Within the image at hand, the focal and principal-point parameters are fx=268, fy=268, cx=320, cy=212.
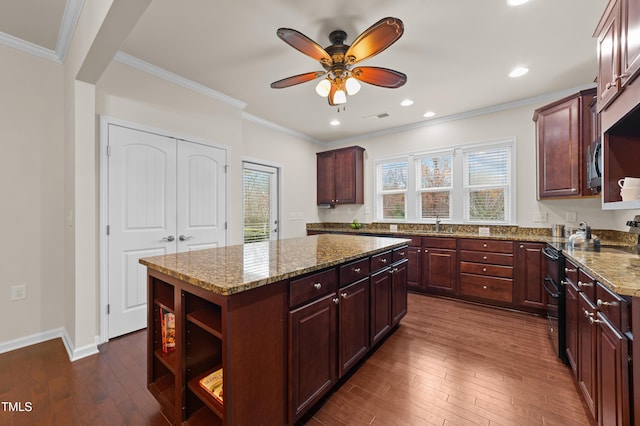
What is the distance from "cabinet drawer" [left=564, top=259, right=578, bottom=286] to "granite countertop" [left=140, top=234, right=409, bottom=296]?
1.31 meters

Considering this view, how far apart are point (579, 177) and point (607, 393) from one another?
2507mm

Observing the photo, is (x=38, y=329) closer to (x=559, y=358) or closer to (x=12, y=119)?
(x=12, y=119)

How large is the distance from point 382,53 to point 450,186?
101 inches

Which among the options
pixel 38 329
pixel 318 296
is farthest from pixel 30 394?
pixel 318 296

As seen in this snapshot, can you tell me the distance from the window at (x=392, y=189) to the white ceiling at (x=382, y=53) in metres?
1.47

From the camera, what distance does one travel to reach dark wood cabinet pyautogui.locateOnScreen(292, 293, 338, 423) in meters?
1.41

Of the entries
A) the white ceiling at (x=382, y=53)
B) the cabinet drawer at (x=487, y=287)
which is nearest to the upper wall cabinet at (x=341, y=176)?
the white ceiling at (x=382, y=53)

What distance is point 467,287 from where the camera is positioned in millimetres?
3609

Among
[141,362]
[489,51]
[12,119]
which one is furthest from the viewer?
[489,51]

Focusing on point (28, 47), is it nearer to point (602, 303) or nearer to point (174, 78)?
point (174, 78)

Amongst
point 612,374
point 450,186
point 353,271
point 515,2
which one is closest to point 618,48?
point 515,2

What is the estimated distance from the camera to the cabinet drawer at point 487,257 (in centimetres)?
336

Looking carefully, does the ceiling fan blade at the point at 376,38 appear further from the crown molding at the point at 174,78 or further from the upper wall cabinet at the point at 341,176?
the upper wall cabinet at the point at 341,176

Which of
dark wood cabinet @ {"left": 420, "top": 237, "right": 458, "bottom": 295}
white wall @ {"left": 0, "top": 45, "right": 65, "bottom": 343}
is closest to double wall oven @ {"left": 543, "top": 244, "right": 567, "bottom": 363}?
dark wood cabinet @ {"left": 420, "top": 237, "right": 458, "bottom": 295}
